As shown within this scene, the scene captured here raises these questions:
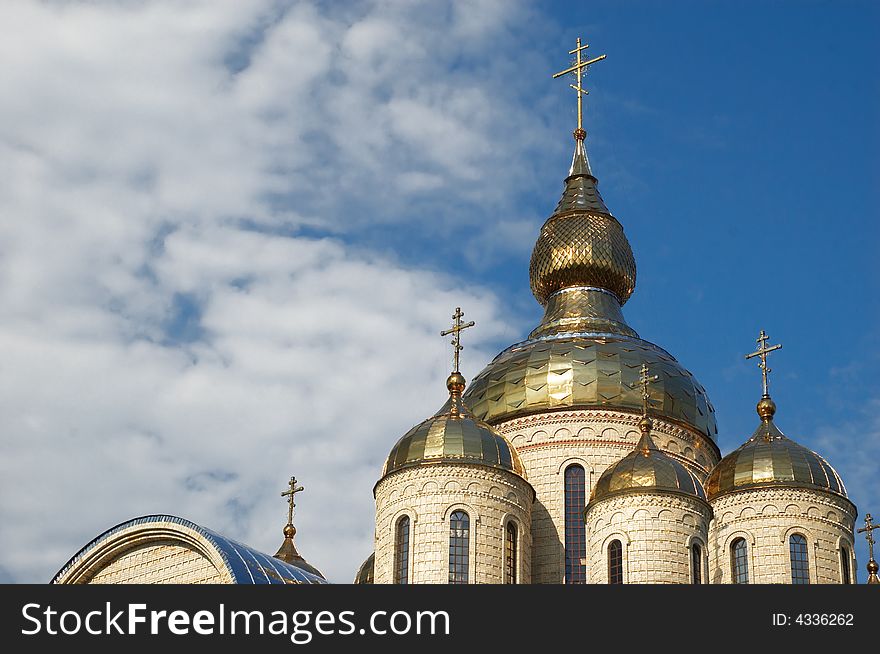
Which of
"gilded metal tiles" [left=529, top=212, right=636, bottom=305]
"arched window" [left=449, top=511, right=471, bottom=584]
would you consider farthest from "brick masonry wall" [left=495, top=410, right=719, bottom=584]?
"gilded metal tiles" [left=529, top=212, right=636, bottom=305]

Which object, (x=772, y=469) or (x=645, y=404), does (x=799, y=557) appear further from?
(x=645, y=404)

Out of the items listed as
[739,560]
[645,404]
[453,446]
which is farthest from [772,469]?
[453,446]

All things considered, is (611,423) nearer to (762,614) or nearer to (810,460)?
(810,460)

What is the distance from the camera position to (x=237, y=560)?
2761 centimetres

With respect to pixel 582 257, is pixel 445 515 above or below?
below

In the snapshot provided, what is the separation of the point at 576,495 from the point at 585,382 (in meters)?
2.43

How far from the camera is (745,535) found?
3142cm

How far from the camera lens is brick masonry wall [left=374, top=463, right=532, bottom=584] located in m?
29.4

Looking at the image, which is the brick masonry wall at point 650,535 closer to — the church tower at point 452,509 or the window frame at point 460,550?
the church tower at point 452,509

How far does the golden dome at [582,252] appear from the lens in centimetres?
3788

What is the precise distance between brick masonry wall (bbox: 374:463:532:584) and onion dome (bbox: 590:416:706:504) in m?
1.59

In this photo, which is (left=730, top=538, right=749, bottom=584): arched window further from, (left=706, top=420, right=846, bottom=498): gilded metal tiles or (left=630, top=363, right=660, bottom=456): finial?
(left=630, top=363, right=660, bottom=456): finial

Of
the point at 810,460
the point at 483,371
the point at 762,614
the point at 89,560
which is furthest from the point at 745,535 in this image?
the point at 89,560

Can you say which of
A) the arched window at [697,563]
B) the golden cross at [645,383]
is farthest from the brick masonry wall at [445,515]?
the golden cross at [645,383]
